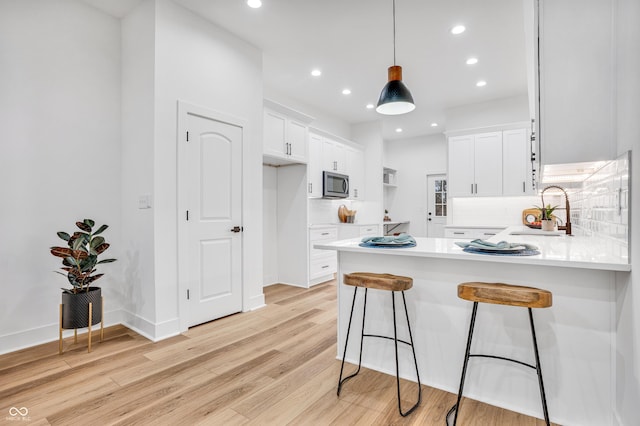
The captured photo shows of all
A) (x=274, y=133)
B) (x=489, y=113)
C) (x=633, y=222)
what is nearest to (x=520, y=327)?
(x=633, y=222)

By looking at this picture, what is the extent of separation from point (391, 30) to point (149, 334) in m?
3.71

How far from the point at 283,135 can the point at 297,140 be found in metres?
0.31

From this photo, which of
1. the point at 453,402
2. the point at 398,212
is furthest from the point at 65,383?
the point at 398,212

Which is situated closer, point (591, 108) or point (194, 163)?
point (591, 108)

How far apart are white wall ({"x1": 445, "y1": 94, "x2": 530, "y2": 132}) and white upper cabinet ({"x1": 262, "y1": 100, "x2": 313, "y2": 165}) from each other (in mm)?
2730

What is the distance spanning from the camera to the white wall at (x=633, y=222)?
1.24m

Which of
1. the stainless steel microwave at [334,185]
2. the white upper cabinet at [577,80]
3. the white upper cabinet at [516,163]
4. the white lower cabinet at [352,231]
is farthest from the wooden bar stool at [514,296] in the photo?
the white upper cabinet at [516,163]

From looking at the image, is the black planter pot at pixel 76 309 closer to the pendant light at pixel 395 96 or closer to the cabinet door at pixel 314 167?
the pendant light at pixel 395 96

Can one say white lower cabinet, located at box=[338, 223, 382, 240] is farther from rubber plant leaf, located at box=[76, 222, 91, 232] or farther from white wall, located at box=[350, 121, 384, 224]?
rubber plant leaf, located at box=[76, 222, 91, 232]

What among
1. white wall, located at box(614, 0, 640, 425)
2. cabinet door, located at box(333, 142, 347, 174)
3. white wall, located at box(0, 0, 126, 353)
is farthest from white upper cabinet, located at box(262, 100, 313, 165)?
white wall, located at box(614, 0, 640, 425)

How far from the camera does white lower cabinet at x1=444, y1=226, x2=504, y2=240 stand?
17.0 ft

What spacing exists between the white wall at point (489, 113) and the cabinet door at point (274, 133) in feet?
10.3

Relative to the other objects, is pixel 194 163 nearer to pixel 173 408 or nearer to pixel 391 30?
pixel 173 408

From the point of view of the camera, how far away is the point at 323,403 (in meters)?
1.84
